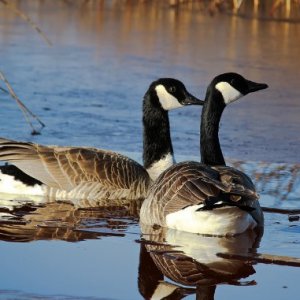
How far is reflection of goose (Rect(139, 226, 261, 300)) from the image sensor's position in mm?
5297

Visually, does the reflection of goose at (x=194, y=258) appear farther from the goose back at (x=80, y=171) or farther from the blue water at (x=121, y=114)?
the goose back at (x=80, y=171)

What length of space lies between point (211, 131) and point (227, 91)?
1.19ft

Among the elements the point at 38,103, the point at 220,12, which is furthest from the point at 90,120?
the point at 220,12

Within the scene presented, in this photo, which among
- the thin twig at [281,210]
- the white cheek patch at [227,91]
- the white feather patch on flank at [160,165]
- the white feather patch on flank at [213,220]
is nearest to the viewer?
the white feather patch on flank at [213,220]

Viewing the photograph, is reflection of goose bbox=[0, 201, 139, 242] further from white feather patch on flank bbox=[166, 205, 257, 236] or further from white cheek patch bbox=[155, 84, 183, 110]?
white cheek patch bbox=[155, 84, 183, 110]

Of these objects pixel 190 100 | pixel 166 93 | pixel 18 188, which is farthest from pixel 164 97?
pixel 18 188

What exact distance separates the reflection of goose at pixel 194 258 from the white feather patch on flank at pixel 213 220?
0.05 metres

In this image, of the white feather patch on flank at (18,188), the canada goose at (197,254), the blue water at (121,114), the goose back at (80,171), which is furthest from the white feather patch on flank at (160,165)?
the canada goose at (197,254)

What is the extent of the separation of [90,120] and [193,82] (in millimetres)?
2456

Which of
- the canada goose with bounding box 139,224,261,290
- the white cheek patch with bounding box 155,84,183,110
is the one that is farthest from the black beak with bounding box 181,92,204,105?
the canada goose with bounding box 139,224,261,290

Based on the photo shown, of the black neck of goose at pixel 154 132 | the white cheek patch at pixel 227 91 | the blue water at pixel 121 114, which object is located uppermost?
the white cheek patch at pixel 227 91

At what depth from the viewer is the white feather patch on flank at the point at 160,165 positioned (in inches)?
310

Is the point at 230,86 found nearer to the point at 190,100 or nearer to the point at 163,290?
the point at 190,100

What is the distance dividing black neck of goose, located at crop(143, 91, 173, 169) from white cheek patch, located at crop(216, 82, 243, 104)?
0.71 m
